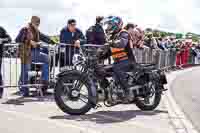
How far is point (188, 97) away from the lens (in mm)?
14078

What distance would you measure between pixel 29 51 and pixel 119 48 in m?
2.79

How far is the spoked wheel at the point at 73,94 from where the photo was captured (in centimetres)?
995

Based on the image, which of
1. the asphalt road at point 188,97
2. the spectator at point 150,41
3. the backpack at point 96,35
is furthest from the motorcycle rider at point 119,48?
the spectator at point 150,41

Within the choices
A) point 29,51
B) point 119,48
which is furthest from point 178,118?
point 29,51

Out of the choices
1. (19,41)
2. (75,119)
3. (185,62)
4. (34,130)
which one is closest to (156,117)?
(75,119)

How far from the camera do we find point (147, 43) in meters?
22.2

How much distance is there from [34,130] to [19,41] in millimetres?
4344

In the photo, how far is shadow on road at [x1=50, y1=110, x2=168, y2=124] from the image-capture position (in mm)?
9648

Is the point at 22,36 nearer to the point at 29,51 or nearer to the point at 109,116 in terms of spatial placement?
the point at 29,51

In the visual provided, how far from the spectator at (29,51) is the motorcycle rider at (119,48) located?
2488 millimetres

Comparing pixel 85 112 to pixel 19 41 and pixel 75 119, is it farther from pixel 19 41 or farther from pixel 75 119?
pixel 19 41

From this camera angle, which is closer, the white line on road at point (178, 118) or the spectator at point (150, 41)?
the white line on road at point (178, 118)

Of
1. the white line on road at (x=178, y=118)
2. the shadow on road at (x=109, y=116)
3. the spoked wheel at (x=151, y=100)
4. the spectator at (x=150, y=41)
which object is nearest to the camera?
the white line on road at (x=178, y=118)

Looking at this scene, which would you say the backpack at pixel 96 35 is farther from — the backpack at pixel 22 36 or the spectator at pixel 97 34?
the backpack at pixel 22 36
